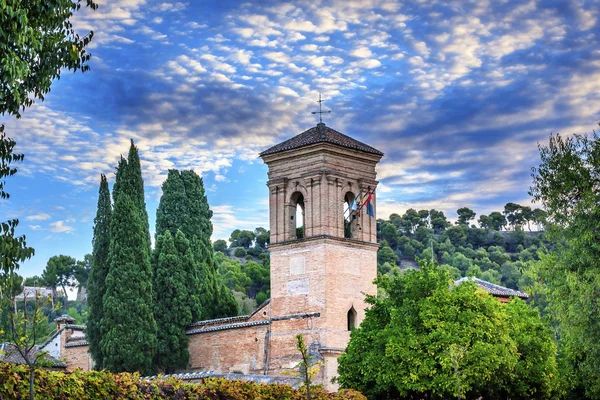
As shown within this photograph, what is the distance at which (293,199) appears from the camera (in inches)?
1435

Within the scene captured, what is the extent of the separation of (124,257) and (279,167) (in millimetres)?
6872

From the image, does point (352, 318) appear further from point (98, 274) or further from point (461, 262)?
point (461, 262)

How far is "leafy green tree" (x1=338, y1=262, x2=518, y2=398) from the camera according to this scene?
25.8 m

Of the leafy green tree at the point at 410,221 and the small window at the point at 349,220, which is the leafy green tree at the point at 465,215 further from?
the small window at the point at 349,220

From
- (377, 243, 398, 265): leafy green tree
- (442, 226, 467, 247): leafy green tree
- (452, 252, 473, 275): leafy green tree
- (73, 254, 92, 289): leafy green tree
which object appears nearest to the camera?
(452, 252, 473, 275): leafy green tree

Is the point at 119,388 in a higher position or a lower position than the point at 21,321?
lower

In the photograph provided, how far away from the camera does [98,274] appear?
37562mm

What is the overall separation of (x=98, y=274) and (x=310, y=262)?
349 inches

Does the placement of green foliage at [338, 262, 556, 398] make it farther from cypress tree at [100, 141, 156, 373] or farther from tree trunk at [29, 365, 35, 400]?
tree trunk at [29, 365, 35, 400]

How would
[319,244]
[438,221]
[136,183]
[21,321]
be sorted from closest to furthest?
1. [21,321]
2. [319,244]
3. [136,183]
4. [438,221]

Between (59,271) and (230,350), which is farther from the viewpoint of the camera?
(59,271)

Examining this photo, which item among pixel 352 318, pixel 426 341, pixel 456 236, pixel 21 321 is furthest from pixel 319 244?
pixel 456 236

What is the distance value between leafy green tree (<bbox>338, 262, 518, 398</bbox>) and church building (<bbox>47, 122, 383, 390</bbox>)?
5.49 m

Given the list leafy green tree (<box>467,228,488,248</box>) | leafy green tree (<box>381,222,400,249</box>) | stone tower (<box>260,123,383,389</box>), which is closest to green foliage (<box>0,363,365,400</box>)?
stone tower (<box>260,123,383,389</box>)
